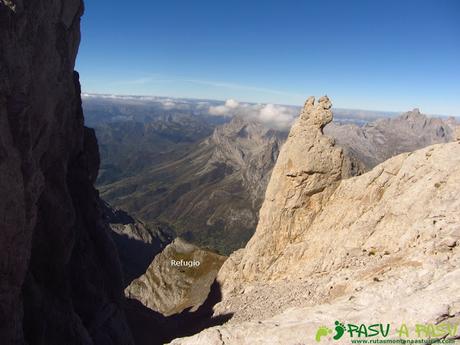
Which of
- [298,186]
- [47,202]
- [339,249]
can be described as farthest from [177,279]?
[47,202]

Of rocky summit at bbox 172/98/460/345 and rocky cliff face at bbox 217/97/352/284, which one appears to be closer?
rocky summit at bbox 172/98/460/345

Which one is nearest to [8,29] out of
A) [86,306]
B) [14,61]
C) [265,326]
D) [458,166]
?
[14,61]

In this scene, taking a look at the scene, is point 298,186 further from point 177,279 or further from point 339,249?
point 177,279

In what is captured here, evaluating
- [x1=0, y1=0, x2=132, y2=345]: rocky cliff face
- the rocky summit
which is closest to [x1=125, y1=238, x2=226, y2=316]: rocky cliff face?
the rocky summit

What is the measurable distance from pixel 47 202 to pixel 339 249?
37.5 m

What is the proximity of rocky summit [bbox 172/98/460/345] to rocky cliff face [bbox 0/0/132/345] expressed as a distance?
53.5 feet

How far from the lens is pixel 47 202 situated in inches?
1668

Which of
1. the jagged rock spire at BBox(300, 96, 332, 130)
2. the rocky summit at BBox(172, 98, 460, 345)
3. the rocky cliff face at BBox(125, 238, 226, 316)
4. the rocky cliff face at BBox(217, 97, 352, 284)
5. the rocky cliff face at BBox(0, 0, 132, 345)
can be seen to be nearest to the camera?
the rocky summit at BBox(172, 98, 460, 345)

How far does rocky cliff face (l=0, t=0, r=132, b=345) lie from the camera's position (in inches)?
1123

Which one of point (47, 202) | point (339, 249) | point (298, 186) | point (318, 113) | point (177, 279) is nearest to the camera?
point (47, 202)

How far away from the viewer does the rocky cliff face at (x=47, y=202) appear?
93.6 ft

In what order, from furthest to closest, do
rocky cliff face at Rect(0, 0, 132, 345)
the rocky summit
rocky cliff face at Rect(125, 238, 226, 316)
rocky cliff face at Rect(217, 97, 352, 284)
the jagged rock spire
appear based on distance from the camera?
rocky cliff face at Rect(125, 238, 226, 316) → the jagged rock spire → rocky cliff face at Rect(217, 97, 352, 284) → rocky cliff face at Rect(0, 0, 132, 345) → the rocky summit

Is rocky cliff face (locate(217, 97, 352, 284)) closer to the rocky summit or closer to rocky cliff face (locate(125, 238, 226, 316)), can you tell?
the rocky summit

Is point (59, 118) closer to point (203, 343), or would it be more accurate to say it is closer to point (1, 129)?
point (1, 129)
